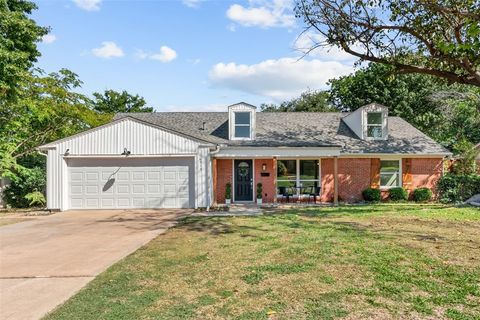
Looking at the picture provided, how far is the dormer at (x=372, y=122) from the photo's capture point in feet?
67.4

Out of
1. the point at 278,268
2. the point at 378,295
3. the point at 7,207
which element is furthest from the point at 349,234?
the point at 7,207

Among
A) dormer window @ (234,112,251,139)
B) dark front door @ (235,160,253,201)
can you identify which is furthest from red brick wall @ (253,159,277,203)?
dormer window @ (234,112,251,139)

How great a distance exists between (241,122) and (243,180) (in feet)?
A: 10.5

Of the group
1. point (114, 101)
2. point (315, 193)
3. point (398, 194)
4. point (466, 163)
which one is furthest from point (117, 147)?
point (114, 101)

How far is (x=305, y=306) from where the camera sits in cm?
489

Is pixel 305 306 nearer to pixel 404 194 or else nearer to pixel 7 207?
pixel 404 194

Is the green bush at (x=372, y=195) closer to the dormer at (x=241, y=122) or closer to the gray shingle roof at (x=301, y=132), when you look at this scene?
the gray shingle roof at (x=301, y=132)

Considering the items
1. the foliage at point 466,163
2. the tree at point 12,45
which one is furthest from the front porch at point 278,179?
the tree at point 12,45

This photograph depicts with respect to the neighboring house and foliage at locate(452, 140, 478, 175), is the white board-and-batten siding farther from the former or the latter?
foliage at locate(452, 140, 478, 175)

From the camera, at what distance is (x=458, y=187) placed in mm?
18484

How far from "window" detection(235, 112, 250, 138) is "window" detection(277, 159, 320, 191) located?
2518 mm

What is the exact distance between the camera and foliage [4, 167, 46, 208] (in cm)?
1866

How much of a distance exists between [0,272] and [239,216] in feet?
28.2

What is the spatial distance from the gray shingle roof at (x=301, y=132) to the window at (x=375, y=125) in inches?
25.2
